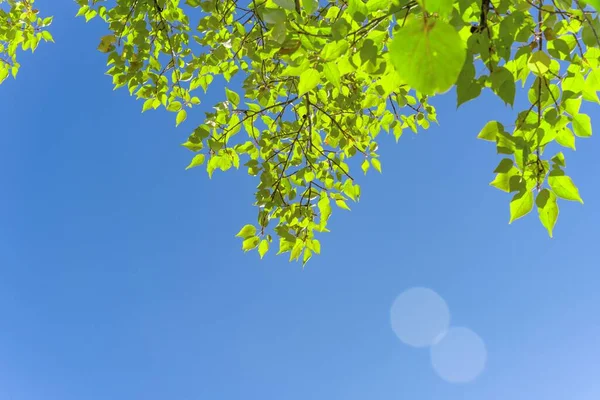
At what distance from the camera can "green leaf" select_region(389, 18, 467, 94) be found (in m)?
0.44

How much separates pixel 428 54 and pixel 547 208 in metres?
1.05

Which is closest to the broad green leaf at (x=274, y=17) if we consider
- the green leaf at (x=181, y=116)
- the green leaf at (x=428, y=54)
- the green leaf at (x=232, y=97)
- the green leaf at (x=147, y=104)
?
the green leaf at (x=428, y=54)

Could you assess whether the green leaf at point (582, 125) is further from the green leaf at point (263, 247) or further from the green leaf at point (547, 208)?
the green leaf at point (263, 247)

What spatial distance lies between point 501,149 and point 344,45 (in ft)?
1.99

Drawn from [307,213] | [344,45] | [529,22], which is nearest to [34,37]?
[307,213]

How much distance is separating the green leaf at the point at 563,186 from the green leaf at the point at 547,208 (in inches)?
1.0

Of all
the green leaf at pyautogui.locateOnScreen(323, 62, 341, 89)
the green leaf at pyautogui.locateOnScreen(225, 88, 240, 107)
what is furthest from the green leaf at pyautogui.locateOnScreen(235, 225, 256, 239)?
the green leaf at pyautogui.locateOnScreen(323, 62, 341, 89)

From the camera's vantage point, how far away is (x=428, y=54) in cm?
45

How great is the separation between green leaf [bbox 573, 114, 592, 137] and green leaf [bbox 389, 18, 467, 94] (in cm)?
127

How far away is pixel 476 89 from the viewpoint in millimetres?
1156

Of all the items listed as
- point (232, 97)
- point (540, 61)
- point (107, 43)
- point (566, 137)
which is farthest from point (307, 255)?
point (107, 43)

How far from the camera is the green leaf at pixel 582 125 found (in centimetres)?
144

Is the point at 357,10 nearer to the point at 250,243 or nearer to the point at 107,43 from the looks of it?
the point at 250,243

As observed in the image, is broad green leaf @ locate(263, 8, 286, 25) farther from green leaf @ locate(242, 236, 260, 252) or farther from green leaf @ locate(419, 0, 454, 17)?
green leaf @ locate(242, 236, 260, 252)
